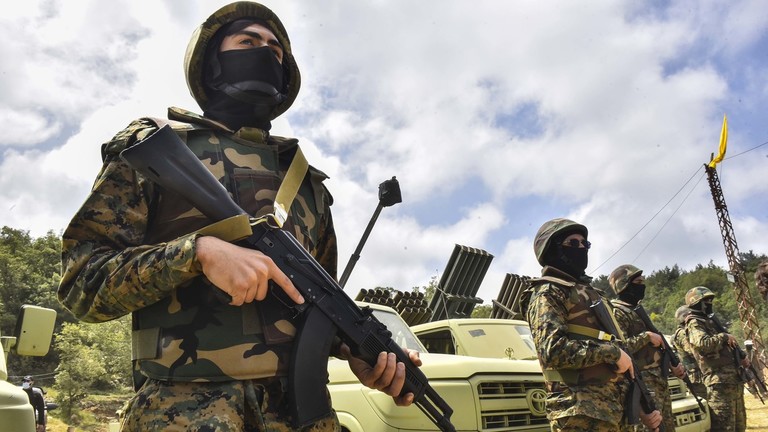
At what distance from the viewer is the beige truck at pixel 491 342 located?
18.8ft

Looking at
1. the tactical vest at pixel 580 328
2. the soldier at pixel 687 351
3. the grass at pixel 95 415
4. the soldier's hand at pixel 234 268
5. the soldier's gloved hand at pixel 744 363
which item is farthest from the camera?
the grass at pixel 95 415

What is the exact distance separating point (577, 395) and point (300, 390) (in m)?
2.78

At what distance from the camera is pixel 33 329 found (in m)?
3.60

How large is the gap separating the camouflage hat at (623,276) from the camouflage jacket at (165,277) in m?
5.81

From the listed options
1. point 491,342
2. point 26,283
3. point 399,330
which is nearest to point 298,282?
point 399,330

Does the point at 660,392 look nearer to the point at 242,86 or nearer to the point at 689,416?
the point at 689,416

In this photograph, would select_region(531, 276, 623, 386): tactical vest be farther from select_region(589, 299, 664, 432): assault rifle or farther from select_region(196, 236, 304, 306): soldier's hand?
select_region(196, 236, 304, 306): soldier's hand

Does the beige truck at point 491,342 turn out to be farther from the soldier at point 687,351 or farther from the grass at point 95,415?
the grass at point 95,415

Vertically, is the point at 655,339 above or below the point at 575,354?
above

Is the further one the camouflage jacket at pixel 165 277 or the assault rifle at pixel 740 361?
the assault rifle at pixel 740 361

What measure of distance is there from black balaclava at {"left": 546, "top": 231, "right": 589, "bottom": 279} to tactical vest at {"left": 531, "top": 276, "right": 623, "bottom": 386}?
12 cm

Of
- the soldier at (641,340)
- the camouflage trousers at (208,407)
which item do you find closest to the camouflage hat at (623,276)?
the soldier at (641,340)

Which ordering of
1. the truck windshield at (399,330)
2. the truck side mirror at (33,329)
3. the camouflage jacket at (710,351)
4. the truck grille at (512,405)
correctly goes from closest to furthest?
the truck side mirror at (33,329), the truck grille at (512,405), the truck windshield at (399,330), the camouflage jacket at (710,351)

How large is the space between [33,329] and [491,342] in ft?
12.7
